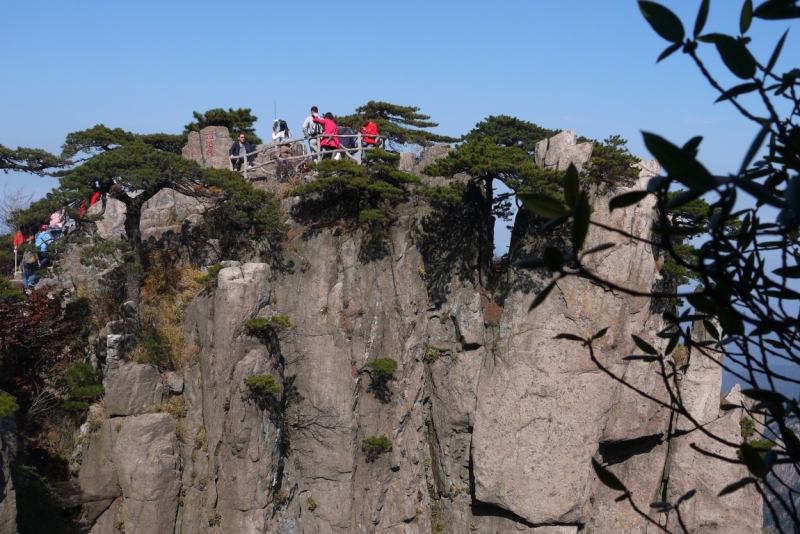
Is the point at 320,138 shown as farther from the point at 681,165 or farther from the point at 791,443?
the point at 681,165

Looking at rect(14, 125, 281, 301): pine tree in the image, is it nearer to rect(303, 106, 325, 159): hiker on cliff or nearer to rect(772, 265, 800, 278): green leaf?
rect(303, 106, 325, 159): hiker on cliff

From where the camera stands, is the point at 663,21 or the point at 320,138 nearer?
the point at 663,21

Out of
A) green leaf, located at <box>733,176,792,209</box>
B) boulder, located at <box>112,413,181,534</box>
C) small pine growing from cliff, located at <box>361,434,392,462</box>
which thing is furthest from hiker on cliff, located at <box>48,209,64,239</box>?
green leaf, located at <box>733,176,792,209</box>

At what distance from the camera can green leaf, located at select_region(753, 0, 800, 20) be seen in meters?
2.84

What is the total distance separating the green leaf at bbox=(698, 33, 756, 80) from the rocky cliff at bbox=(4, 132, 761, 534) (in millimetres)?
12743

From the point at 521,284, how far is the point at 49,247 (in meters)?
9.24

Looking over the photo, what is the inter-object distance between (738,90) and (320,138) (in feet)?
52.6

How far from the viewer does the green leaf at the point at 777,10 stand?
9.32 feet

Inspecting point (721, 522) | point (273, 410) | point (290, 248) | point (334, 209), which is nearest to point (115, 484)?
point (273, 410)

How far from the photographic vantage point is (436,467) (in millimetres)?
17641

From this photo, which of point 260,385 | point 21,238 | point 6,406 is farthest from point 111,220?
point 6,406

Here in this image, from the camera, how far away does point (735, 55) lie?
9.55ft

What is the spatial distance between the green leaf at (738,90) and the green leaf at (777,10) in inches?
9.7

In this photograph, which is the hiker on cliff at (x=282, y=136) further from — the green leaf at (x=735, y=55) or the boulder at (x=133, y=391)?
the green leaf at (x=735, y=55)
